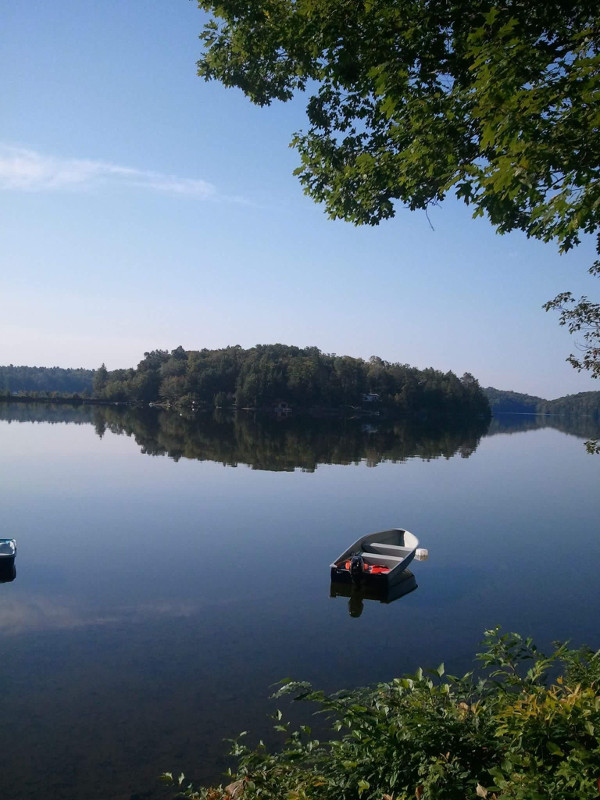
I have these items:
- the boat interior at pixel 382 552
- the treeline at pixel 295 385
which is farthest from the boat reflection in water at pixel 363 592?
the treeline at pixel 295 385

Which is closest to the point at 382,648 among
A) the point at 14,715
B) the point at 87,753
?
the point at 87,753

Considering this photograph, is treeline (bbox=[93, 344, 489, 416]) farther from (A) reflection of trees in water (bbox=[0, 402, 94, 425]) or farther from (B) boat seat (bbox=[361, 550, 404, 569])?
(B) boat seat (bbox=[361, 550, 404, 569])

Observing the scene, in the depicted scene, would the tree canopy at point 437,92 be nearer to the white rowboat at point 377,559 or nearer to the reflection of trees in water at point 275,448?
the white rowboat at point 377,559

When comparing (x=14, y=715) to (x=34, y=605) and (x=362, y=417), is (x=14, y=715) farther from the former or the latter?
(x=362, y=417)

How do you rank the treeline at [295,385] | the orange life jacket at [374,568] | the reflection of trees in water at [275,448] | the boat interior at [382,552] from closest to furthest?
the orange life jacket at [374,568] < the boat interior at [382,552] < the reflection of trees in water at [275,448] < the treeline at [295,385]

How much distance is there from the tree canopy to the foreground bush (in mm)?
4330

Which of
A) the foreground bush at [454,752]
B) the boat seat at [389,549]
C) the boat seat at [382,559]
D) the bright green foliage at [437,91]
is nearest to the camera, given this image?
the foreground bush at [454,752]

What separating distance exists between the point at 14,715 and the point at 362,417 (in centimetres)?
13487

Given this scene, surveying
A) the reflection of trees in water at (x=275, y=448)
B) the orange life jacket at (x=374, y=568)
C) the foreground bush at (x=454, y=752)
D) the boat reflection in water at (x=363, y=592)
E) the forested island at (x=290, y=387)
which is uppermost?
the forested island at (x=290, y=387)

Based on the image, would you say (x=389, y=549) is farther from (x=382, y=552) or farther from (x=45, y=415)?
(x=45, y=415)

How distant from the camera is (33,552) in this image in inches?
770

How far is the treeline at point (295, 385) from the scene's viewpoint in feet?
480

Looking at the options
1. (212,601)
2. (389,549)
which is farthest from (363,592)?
(212,601)

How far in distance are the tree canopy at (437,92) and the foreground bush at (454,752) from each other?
433cm
